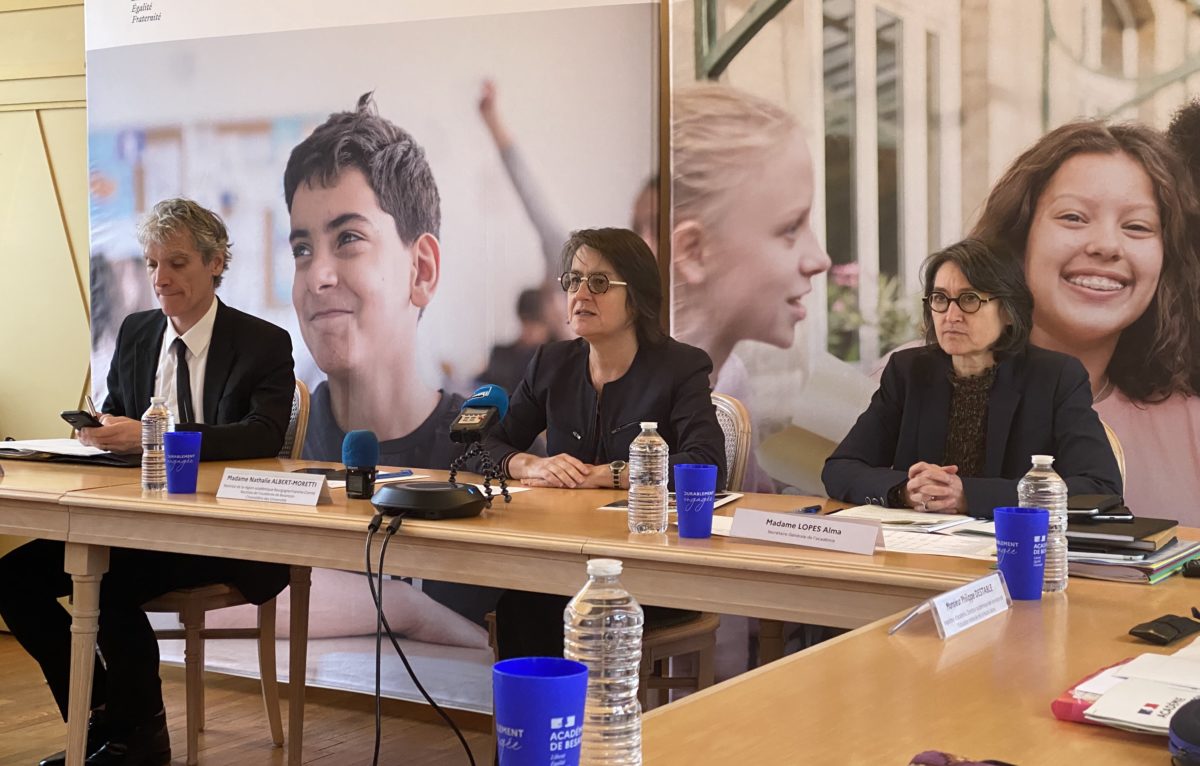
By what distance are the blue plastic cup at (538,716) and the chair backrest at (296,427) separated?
8.58ft

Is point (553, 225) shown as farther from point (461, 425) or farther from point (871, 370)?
point (461, 425)

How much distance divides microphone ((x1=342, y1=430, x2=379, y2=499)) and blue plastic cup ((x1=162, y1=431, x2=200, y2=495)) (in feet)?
1.05

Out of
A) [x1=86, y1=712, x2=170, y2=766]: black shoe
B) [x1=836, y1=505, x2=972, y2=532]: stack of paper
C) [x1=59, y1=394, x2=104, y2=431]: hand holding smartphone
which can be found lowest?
[x1=86, y1=712, x2=170, y2=766]: black shoe

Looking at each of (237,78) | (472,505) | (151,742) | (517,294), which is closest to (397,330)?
(517,294)

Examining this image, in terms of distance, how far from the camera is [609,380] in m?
3.00

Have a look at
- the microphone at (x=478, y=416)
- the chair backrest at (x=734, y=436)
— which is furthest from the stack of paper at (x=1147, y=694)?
the chair backrest at (x=734, y=436)

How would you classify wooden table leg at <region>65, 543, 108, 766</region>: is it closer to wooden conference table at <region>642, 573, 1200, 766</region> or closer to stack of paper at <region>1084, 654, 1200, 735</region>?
wooden conference table at <region>642, 573, 1200, 766</region>

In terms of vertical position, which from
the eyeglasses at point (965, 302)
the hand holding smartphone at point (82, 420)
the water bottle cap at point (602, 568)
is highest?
the eyeglasses at point (965, 302)

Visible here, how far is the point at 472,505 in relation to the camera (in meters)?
2.21

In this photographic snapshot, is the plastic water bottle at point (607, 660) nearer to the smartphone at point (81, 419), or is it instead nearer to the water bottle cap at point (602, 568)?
the water bottle cap at point (602, 568)

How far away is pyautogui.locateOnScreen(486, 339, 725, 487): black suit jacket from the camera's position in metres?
2.82

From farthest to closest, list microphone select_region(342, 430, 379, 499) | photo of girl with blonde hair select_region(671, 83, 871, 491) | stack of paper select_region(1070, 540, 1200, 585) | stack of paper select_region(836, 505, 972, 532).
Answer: photo of girl with blonde hair select_region(671, 83, 871, 491) → microphone select_region(342, 430, 379, 499) → stack of paper select_region(836, 505, 972, 532) → stack of paper select_region(1070, 540, 1200, 585)

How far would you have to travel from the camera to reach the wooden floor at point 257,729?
332 centimetres

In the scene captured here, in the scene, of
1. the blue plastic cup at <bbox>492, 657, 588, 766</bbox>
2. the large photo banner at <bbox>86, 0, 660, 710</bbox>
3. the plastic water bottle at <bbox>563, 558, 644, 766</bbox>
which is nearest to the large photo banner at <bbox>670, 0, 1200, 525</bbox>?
the large photo banner at <bbox>86, 0, 660, 710</bbox>
